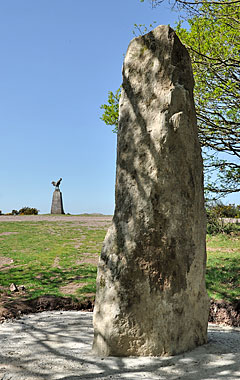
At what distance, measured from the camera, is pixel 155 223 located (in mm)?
4461

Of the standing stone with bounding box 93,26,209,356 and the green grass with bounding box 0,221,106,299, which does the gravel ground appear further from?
the green grass with bounding box 0,221,106,299

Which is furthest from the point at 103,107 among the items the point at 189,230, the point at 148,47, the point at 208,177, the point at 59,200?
the point at 59,200

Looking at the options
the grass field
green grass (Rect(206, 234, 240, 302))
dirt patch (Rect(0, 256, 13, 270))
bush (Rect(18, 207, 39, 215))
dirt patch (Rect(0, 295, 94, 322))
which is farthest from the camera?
bush (Rect(18, 207, 39, 215))

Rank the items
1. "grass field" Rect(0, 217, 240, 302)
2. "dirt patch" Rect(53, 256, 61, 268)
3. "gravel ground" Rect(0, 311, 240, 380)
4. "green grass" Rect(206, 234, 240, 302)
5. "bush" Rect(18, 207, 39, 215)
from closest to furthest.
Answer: "gravel ground" Rect(0, 311, 240, 380) < "green grass" Rect(206, 234, 240, 302) < "grass field" Rect(0, 217, 240, 302) < "dirt patch" Rect(53, 256, 61, 268) < "bush" Rect(18, 207, 39, 215)

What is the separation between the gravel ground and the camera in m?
3.98

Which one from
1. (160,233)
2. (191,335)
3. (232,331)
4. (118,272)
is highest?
(160,233)

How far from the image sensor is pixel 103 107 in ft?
49.2

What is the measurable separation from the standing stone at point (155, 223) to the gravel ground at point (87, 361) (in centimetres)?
21

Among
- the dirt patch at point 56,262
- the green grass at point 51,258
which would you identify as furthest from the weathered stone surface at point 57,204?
the dirt patch at point 56,262

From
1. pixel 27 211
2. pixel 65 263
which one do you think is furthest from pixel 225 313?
pixel 27 211

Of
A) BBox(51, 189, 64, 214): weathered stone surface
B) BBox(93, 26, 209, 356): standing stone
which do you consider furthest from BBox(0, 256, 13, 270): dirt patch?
BBox(51, 189, 64, 214): weathered stone surface

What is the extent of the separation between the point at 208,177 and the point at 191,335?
998 cm

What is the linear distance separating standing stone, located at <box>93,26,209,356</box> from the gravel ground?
214 mm

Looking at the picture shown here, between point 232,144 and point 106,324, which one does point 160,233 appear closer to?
point 106,324
